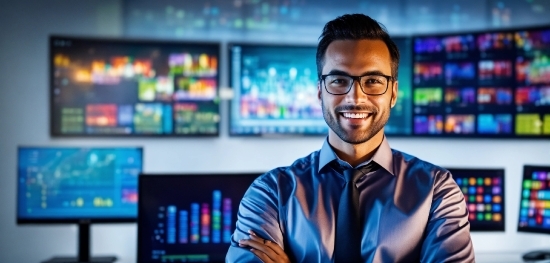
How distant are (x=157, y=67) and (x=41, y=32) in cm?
73

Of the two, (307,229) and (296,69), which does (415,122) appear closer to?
(296,69)

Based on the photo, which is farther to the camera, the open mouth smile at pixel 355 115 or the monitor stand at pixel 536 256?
the monitor stand at pixel 536 256

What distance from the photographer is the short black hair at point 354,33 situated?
146cm

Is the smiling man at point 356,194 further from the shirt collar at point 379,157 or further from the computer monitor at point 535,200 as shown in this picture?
the computer monitor at point 535,200

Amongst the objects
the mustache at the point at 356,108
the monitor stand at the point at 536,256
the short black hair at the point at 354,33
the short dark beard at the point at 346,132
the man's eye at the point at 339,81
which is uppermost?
the short black hair at the point at 354,33

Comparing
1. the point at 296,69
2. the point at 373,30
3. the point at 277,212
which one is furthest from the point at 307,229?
the point at 296,69

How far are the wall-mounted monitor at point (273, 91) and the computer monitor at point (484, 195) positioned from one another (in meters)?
1.22

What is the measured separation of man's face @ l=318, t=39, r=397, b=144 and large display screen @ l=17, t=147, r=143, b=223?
1.34 m

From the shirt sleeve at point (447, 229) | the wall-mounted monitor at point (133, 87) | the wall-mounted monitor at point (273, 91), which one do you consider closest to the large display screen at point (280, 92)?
the wall-mounted monitor at point (273, 91)

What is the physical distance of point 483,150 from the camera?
352cm

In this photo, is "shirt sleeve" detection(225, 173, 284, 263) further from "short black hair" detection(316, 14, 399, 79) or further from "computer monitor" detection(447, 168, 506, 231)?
"computer monitor" detection(447, 168, 506, 231)

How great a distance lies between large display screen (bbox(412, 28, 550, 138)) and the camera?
10.7 ft

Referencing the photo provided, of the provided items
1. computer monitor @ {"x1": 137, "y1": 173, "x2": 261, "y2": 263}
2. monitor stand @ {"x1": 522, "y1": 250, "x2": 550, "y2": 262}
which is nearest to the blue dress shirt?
computer monitor @ {"x1": 137, "y1": 173, "x2": 261, "y2": 263}

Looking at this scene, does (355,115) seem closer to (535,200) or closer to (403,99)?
(535,200)
